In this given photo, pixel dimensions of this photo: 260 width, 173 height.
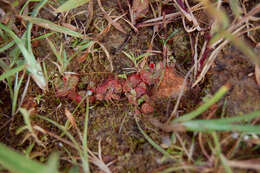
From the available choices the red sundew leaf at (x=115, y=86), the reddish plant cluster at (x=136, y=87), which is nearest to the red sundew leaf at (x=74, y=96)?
the reddish plant cluster at (x=136, y=87)

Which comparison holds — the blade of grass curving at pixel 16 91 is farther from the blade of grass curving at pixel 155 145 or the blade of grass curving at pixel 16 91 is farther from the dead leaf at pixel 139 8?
the dead leaf at pixel 139 8

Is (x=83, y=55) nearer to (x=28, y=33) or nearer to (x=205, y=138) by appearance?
(x=28, y=33)

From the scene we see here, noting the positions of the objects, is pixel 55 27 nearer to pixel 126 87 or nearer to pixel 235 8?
pixel 126 87

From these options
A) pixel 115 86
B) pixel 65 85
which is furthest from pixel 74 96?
pixel 115 86

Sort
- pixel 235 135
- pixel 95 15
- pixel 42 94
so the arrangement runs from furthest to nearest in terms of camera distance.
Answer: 1. pixel 95 15
2. pixel 42 94
3. pixel 235 135

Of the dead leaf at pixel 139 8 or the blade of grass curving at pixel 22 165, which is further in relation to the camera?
the dead leaf at pixel 139 8

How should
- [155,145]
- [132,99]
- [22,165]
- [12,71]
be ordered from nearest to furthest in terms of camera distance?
[22,165] < [155,145] < [12,71] < [132,99]

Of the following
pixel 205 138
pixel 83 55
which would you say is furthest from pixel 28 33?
pixel 205 138
